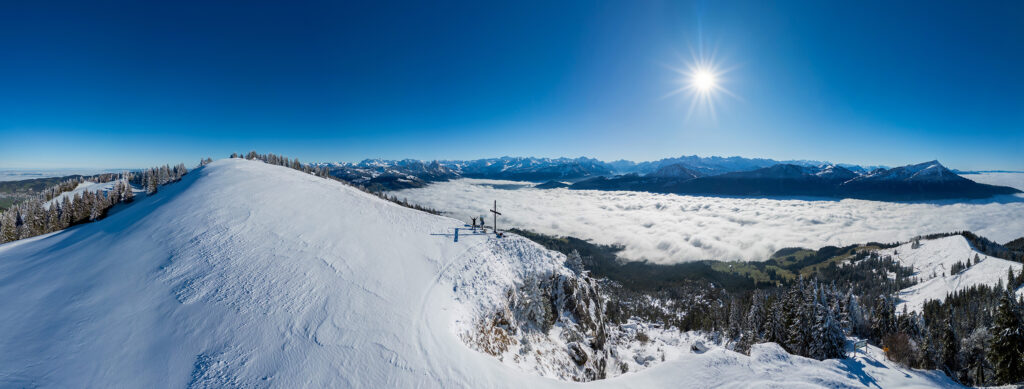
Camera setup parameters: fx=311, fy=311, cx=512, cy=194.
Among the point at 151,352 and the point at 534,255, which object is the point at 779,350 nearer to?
the point at 534,255

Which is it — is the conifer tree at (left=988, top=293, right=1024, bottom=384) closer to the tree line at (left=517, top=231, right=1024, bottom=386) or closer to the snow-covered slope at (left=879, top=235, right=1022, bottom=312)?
the tree line at (left=517, top=231, right=1024, bottom=386)

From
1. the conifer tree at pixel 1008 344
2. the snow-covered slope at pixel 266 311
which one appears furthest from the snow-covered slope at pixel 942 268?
the snow-covered slope at pixel 266 311

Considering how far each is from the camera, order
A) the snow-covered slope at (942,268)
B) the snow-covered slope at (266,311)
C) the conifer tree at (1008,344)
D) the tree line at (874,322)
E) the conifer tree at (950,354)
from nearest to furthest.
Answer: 1. the snow-covered slope at (266,311)
2. the conifer tree at (1008,344)
3. the tree line at (874,322)
4. the conifer tree at (950,354)
5. the snow-covered slope at (942,268)

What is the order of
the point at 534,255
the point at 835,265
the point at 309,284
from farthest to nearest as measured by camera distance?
the point at 835,265 < the point at 534,255 < the point at 309,284

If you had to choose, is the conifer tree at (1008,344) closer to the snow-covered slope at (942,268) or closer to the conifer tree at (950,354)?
the conifer tree at (950,354)

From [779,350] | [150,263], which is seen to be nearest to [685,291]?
Answer: [779,350]

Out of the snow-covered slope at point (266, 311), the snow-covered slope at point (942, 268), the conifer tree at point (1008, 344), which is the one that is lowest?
the snow-covered slope at point (942, 268)
